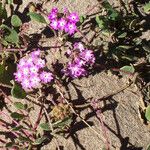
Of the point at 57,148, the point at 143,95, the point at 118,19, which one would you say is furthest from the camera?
the point at 118,19

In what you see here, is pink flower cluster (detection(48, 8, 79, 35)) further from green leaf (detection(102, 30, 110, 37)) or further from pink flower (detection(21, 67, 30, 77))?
pink flower (detection(21, 67, 30, 77))

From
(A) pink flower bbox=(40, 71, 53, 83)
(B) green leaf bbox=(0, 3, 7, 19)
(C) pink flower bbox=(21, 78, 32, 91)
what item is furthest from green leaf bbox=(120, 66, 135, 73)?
(B) green leaf bbox=(0, 3, 7, 19)

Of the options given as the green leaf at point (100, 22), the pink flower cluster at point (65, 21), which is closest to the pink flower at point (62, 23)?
the pink flower cluster at point (65, 21)

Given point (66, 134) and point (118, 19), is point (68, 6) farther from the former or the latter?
point (66, 134)

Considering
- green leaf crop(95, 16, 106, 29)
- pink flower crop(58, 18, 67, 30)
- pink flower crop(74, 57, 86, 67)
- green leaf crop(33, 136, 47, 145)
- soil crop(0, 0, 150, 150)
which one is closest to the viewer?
green leaf crop(33, 136, 47, 145)

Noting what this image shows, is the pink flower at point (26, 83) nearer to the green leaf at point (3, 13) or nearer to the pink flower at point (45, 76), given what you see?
the pink flower at point (45, 76)

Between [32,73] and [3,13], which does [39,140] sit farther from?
[3,13]

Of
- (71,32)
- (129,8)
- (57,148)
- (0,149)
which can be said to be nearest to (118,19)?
(129,8)
